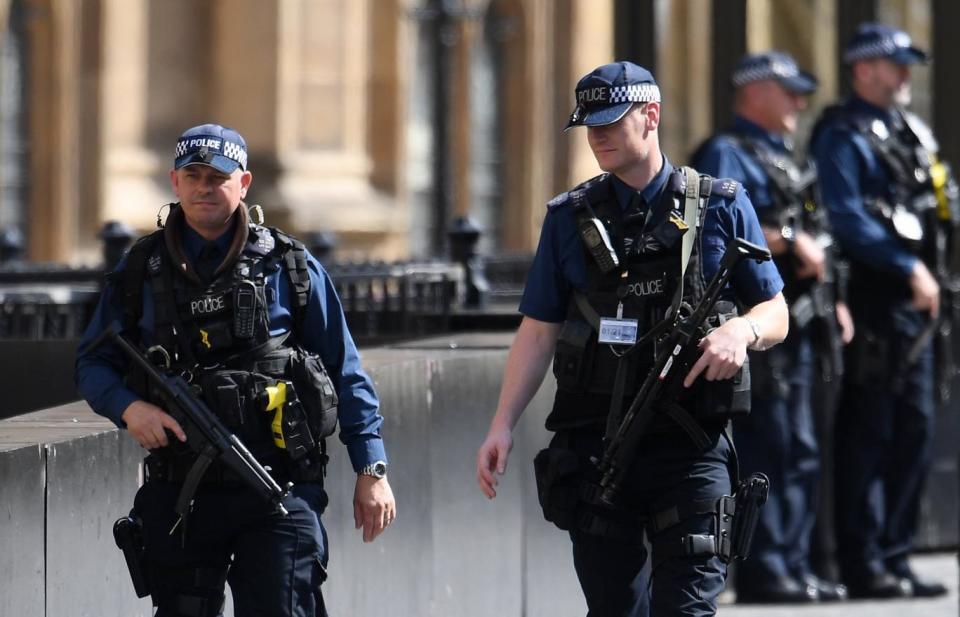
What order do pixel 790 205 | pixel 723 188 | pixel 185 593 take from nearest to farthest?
pixel 185 593 < pixel 723 188 < pixel 790 205

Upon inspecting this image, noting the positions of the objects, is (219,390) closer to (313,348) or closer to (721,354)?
(313,348)

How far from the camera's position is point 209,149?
599cm

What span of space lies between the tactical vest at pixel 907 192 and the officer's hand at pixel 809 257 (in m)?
0.43

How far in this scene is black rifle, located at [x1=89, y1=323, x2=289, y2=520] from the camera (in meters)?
5.86

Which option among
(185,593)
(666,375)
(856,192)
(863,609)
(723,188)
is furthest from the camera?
(856,192)

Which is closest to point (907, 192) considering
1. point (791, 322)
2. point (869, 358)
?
point (869, 358)

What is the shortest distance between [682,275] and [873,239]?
13.2 ft

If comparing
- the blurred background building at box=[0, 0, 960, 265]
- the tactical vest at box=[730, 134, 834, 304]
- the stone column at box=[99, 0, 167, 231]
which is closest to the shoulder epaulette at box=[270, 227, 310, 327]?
the tactical vest at box=[730, 134, 834, 304]

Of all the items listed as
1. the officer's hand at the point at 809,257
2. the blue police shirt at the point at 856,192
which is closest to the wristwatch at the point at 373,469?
the officer's hand at the point at 809,257

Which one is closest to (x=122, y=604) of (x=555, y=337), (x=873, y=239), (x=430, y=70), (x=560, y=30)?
(x=555, y=337)

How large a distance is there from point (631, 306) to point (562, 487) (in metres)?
0.49

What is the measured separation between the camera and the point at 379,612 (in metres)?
7.29

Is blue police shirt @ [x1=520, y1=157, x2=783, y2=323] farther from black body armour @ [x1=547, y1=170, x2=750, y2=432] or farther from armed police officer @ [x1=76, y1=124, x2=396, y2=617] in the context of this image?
armed police officer @ [x1=76, y1=124, x2=396, y2=617]

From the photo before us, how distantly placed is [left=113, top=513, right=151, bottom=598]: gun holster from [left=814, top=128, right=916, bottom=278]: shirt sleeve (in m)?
4.90
